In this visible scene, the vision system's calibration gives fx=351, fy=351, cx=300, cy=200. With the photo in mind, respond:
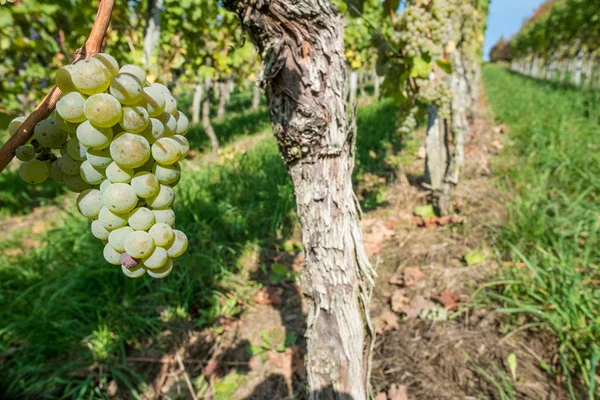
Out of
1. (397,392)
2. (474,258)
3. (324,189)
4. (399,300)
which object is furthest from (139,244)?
(474,258)

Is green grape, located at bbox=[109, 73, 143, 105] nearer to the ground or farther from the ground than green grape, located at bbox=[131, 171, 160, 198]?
farther from the ground

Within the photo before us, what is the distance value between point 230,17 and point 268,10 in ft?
20.3

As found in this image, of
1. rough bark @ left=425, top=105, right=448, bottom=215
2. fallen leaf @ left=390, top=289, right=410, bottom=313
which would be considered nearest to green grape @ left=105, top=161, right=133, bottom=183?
fallen leaf @ left=390, top=289, right=410, bottom=313

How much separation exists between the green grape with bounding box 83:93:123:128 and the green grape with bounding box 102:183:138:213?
131 mm

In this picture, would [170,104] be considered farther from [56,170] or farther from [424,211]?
[424,211]

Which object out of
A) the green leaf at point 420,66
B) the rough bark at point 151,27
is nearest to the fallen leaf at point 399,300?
the green leaf at point 420,66

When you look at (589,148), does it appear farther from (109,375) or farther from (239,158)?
(109,375)

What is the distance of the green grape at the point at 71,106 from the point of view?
57 centimetres

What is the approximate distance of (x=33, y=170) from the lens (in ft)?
2.21

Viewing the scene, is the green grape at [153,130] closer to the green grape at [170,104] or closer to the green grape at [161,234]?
the green grape at [170,104]

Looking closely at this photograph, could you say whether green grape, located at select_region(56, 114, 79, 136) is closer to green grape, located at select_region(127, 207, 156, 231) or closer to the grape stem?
the grape stem

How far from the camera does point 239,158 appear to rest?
434 centimetres

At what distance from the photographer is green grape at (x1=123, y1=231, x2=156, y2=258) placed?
2.18 feet

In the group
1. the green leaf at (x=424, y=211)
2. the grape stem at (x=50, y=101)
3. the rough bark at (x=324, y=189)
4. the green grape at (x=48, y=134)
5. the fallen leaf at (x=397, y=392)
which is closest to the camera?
the grape stem at (x=50, y=101)
